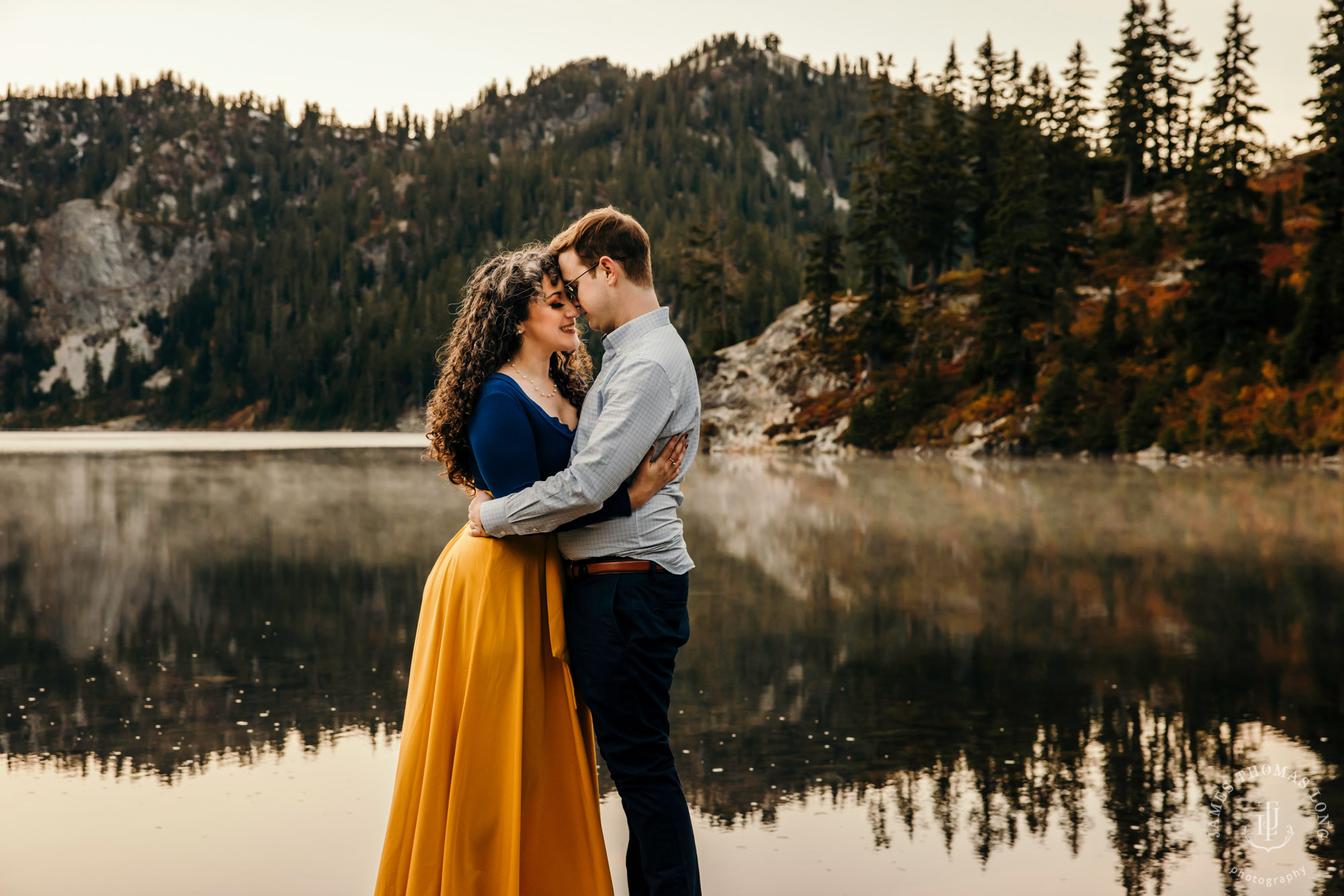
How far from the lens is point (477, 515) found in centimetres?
360

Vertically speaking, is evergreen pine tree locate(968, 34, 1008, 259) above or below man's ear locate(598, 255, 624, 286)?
above

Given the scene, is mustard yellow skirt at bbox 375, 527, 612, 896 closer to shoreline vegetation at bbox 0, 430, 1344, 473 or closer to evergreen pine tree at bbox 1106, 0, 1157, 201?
shoreline vegetation at bbox 0, 430, 1344, 473

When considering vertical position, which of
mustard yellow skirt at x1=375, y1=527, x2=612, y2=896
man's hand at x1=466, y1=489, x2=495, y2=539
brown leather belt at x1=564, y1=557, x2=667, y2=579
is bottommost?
mustard yellow skirt at x1=375, y1=527, x2=612, y2=896

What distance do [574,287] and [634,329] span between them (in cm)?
29

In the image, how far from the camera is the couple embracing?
356cm

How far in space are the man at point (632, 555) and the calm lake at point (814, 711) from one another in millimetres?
808

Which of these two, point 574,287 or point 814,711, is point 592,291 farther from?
point 814,711

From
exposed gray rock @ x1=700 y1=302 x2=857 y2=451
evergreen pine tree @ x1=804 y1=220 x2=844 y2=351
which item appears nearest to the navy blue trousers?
exposed gray rock @ x1=700 y1=302 x2=857 y2=451

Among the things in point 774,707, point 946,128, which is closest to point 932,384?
point 946,128

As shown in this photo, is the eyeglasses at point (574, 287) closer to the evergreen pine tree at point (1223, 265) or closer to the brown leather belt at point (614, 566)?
the brown leather belt at point (614, 566)

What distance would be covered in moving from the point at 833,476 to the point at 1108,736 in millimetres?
29365

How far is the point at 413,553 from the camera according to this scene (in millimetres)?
14820

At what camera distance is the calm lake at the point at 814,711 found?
448 centimetres

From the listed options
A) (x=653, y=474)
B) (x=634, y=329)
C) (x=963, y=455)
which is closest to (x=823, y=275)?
(x=963, y=455)
